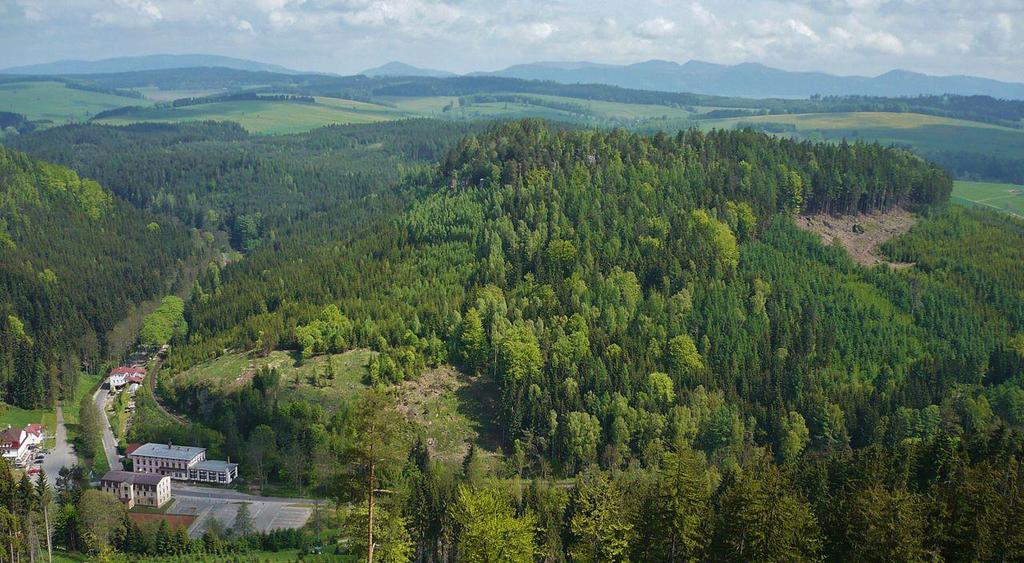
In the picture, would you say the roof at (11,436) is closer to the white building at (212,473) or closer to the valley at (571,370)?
the valley at (571,370)

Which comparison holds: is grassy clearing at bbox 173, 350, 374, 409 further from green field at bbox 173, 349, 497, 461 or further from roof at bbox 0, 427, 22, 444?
roof at bbox 0, 427, 22, 444

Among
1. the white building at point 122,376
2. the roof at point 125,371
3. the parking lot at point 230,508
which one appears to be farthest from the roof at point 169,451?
the roof at point 125,371

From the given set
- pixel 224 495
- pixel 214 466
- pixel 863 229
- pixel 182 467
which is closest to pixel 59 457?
pixel 182 467

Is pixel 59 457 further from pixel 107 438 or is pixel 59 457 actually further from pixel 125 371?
pixel 125 371

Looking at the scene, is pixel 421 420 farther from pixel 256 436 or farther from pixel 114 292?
pixel 114 292

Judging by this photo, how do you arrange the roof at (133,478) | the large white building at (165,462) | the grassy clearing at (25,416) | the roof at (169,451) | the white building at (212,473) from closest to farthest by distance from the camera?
the roof at (133,478), the white building at (212,473), the large white building at (165,462), the roof at (169,451), the grassy clearing at (25,416)

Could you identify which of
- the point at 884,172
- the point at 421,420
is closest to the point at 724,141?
the point at 884,172
